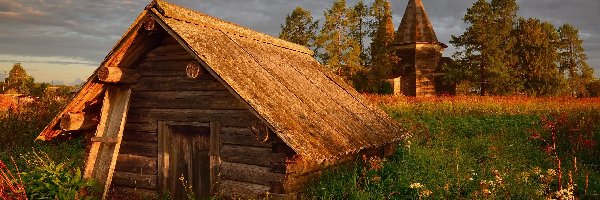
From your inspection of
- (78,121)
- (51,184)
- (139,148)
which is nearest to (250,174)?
(139,148)

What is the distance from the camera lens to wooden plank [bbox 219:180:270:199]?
6.61 metres

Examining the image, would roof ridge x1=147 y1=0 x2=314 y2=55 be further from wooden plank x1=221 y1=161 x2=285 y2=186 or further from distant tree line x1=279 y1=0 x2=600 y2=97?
distant tree line x1=279 y1=0 x2=600 y2=97

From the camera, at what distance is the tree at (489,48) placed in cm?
3300

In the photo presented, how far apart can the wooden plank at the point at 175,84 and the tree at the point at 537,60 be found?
34924 mm

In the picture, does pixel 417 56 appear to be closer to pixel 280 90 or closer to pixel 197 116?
pixel 280 90

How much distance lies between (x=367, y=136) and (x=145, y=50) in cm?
426

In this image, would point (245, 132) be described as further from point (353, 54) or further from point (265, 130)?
point (353, 54)

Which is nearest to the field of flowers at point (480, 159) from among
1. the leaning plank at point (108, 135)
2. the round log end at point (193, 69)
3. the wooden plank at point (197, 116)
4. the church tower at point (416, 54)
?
the wooden plank at point (197, 116)

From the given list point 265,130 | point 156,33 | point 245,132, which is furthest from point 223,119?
point 156,33

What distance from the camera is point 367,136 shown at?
310 inches

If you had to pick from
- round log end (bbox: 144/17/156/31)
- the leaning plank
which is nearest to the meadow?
the leaning plank

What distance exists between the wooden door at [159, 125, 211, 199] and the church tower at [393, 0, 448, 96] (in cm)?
3722

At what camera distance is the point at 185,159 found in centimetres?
766

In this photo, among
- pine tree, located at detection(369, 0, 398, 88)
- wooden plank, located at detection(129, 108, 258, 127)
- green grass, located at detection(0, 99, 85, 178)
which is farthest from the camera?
pine tree, located at detection(369, 0, 398, 88)
